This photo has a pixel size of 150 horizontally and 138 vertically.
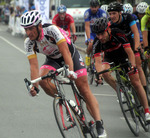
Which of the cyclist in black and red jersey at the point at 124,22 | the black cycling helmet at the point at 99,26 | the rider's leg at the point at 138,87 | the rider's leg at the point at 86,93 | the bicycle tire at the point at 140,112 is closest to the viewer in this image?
the rider's leg at the point at 86,93

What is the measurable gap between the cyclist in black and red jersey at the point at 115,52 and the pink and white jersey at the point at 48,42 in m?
0.84

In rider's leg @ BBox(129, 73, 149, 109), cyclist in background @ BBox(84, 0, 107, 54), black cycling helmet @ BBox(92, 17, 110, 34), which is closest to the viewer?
black cycling helmet @ BBox(92, 17, 110, 34)

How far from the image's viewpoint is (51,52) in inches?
245

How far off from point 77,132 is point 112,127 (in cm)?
211

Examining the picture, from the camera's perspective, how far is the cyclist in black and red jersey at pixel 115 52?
6977 mm

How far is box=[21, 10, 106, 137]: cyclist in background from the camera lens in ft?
18.6

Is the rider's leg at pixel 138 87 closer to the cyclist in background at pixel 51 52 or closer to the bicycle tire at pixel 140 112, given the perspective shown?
the bicycle tire at pixel 140 112

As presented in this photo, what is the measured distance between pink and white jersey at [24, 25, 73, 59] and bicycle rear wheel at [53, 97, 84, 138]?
0.83 meters

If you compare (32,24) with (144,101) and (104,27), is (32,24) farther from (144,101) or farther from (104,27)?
(144,101)

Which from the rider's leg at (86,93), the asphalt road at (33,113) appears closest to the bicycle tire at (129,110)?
the asphalt road at (33,113)

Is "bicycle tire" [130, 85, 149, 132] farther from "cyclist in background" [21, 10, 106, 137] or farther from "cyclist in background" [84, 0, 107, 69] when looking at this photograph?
"cyclist in background" [84, 0, 107, 69]

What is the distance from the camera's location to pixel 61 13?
13711mm

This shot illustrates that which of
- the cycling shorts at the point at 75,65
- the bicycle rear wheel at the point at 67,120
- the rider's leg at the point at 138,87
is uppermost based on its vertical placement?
the cycling shorts at the point at 75,65

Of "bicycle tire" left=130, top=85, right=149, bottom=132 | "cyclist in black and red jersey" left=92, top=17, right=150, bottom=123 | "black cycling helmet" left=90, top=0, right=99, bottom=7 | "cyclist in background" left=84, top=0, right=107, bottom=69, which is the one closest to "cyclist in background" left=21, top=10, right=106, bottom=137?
"cyclist in black and red jersey" left=92, top=17, right=150, bottom=123
